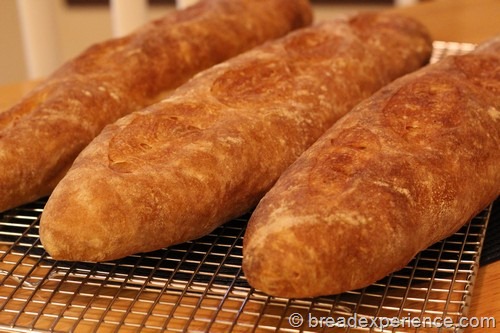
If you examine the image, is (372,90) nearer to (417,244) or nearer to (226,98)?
(226,98)

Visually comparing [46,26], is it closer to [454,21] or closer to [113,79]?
[113,79]

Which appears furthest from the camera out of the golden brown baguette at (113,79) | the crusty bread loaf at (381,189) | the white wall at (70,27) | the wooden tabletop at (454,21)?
the white wall at (70,27)

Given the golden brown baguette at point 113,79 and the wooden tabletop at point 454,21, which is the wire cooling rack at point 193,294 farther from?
the wooden tabletop at point 454,21

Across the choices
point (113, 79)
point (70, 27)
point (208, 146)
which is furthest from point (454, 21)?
point (70, 27)

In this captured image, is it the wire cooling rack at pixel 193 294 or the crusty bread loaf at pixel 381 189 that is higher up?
the crusty bread loaf at pixel 381 189

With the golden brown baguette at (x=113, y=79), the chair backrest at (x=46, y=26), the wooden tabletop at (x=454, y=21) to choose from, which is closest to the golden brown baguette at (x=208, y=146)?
the golden brown baguette at (x=113, y=79)

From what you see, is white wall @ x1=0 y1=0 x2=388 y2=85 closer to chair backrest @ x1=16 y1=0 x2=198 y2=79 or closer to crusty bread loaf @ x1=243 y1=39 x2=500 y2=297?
chair backrest @ x1=16 y1=0 x2=198 y2=79

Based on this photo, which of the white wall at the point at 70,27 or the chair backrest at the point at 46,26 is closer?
the chair backrest at the point at 46,26
